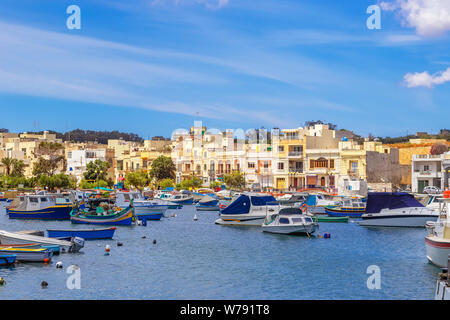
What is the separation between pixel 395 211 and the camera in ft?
160

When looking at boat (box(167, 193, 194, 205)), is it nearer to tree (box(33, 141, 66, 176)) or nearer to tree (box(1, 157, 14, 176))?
tree (box(33, 141, 66, 176))

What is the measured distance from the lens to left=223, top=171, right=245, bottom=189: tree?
3807 inches

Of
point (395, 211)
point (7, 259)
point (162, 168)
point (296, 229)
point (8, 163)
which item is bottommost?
point (7, 259)

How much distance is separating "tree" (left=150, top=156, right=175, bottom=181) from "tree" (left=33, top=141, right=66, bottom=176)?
21.3 meters

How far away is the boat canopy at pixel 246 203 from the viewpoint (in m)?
49.4

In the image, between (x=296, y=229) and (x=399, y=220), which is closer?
(x=296, y=229)

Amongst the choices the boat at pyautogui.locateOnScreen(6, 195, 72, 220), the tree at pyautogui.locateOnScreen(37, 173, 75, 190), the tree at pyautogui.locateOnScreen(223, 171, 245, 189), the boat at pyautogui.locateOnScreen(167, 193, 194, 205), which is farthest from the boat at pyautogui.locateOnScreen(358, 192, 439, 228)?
the tree at pyautogui.locateOnScreen(37, 173, 75, 190)

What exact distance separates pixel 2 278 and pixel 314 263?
48.2 ft

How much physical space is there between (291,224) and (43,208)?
2683 centimetres

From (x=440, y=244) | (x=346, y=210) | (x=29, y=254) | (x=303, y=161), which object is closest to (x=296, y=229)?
(x=440, y=244)

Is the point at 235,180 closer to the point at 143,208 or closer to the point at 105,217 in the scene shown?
the point at 143,208
